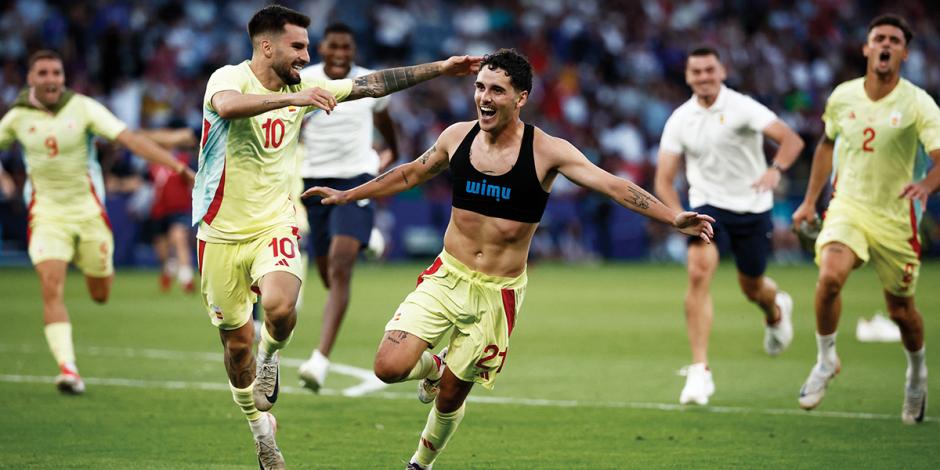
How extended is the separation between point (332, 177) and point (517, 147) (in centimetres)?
473

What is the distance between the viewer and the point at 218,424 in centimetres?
943

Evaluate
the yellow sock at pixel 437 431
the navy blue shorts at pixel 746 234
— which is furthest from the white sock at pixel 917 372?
the yellow sock at pixel 437 431

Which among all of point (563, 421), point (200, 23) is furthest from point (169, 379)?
point (200, 23)

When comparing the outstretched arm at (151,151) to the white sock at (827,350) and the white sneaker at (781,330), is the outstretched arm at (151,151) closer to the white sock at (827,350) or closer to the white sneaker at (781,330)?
the white sock at (827,350)

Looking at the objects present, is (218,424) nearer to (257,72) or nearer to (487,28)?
(257,72)

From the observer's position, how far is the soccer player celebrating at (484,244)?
7.25m

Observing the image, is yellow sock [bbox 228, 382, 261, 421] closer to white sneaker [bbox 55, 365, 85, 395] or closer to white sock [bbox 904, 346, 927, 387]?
white sneaker [bbox 55, 365, 85, 395]

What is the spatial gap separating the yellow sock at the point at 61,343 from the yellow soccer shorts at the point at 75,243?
588 mm

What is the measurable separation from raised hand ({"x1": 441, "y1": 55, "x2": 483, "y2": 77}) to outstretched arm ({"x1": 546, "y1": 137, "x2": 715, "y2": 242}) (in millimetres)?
969

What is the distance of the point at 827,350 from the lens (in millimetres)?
9758

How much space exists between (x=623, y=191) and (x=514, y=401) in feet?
12.7

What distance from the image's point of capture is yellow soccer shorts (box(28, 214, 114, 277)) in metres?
11.3

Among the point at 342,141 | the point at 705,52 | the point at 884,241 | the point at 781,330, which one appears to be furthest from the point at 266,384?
the point at 781,330

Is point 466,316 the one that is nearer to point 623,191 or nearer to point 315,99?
point 623,191
